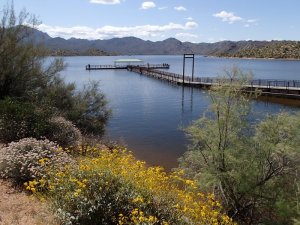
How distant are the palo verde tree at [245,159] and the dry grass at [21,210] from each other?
486 cm

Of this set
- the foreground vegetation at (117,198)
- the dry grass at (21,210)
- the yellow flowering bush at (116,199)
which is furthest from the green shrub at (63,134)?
the yellow flowering bush at (116,199)

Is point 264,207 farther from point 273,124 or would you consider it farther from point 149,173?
Answer: point 149,173

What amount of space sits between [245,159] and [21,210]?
21.2 feet

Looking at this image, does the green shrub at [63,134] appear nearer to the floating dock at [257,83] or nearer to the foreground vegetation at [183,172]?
the foreground vegetation at [183,172]

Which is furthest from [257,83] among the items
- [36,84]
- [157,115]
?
[36,84]

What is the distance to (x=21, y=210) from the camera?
8.66m

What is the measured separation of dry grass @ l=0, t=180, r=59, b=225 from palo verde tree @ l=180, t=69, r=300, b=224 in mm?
4864

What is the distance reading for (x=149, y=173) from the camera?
834 centimetres

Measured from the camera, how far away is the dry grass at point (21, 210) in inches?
303

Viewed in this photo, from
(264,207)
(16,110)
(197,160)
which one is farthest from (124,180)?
(16,110)

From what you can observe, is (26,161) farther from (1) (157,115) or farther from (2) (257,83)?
(2) (257,83)

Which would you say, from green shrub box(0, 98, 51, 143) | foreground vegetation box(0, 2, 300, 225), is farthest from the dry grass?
green shrub box(0, 98, 51, 143)

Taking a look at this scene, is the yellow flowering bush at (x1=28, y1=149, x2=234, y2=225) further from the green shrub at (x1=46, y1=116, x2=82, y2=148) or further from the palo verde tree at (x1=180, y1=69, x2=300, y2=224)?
the green shrub at (x1=46, y1=116, x2=82, y2=148)

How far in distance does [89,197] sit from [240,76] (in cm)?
676
